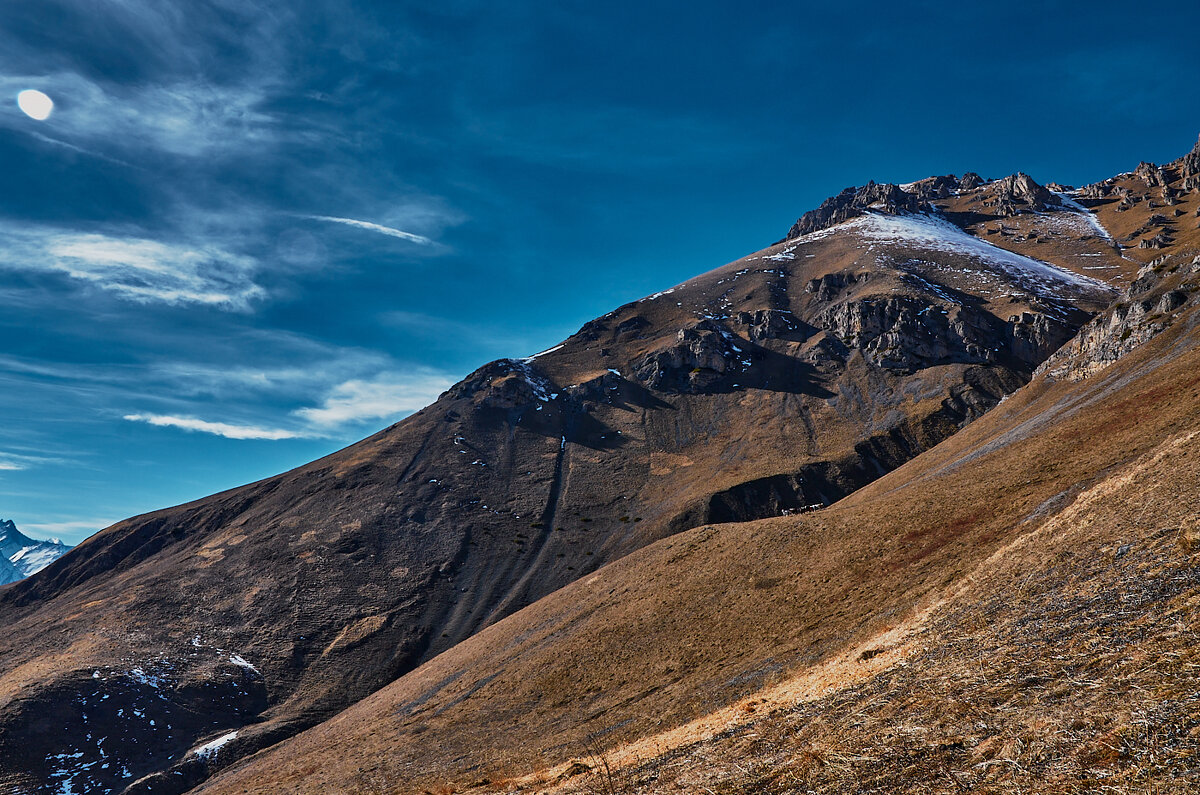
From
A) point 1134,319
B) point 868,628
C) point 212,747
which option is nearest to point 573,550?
point 212,747

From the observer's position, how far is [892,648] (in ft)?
71.1

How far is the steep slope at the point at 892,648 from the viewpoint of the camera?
1135cm

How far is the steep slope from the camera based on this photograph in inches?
447

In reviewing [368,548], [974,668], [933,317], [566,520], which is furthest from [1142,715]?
[933,317]

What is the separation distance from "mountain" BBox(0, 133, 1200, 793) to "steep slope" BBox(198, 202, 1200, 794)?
507mm

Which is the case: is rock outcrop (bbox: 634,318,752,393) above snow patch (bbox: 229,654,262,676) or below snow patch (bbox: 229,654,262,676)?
above

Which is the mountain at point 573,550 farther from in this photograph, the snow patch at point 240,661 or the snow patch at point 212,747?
the snow patch at point 212,747

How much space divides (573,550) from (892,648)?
92521 millimetres

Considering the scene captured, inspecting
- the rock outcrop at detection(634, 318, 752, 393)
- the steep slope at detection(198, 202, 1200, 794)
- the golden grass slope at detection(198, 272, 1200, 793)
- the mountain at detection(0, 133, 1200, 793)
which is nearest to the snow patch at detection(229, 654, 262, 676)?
the mountain at detection(0, 133, 1200, 793)

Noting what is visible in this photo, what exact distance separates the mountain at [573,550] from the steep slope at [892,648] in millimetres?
507

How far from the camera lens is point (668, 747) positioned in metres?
19.9

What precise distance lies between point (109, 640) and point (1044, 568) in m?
120

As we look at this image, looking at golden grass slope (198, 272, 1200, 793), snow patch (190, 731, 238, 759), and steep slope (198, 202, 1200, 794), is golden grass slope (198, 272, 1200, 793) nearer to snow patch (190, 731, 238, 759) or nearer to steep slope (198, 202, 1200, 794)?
steep slope (198, 202, 1200, 794)

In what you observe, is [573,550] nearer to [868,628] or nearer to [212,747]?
[212,747]
